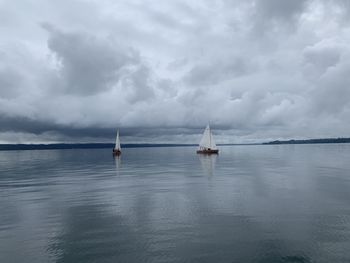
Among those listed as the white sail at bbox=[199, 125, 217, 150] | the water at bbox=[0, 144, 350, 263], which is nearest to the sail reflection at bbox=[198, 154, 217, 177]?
the water at bbox=[0, 144, 350, 263]

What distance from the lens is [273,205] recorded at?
43.8m

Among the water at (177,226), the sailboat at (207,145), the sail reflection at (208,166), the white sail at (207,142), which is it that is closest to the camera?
the water at (177,226)

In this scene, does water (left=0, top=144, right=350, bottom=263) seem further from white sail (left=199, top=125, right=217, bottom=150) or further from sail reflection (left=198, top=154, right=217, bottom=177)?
white sail (left=199, top=125, right=217, bottom=150)

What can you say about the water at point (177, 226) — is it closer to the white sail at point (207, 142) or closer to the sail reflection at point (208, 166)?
the sail reflection at point (208, 166)

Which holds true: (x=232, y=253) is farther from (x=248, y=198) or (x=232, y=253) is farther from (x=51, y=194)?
(x=51, y=194)

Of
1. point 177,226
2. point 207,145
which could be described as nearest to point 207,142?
point 207,145

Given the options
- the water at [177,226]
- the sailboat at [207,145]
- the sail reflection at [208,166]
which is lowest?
the water at [177,226]

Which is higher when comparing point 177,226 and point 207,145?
point 207,145

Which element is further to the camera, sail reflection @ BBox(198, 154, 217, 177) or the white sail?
the white sail

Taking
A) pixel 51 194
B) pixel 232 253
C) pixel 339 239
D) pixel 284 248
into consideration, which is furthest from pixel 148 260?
pixel 51 194

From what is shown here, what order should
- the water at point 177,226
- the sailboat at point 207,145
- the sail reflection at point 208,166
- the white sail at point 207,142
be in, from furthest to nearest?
the white sail at point 207,142 → the sailboat at point 207,145 → the sail reflection at point 208,166 → the water at point 177,226

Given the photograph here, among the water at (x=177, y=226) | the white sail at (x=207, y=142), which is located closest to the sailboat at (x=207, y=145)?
the white sail at (x=207, y=142)

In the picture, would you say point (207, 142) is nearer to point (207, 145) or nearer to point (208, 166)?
point (207, 145)

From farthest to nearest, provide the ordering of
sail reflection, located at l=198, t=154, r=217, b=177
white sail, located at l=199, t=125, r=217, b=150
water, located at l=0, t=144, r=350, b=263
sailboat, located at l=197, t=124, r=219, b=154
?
white sail, located at l=199, t=125, r=217, b=150 → sailboat, located at l=197, t=124, r=219, b=154 → sail reflection, located at l=198, t=154, r=217, b=177 → water, located at l=0, t=144, r=350, b=263
